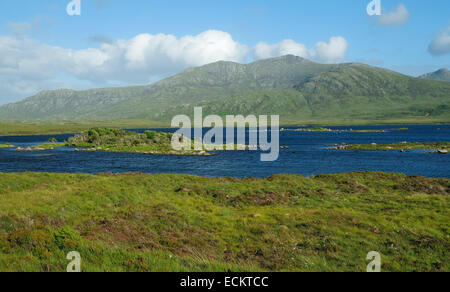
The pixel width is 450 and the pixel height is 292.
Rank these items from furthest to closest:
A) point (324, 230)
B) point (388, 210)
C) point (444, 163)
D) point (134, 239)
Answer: point (444, 163) → point (388, 210) → point (324, 230) → point (134, 239)

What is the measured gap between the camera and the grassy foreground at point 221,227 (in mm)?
16516

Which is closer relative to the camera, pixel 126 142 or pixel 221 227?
pixel 221 227

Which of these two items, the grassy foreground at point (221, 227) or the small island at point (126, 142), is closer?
the grassy foreground at point (221, 227)

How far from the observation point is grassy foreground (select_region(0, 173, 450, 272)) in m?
16.5

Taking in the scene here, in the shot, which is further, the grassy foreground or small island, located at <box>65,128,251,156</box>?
small island, located at <box>65,128,251,156</box>

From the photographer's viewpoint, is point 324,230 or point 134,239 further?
point 324,230

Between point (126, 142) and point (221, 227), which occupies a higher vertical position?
point (126, 142)

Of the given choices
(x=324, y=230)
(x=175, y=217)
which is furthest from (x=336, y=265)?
(x=175, y=217)

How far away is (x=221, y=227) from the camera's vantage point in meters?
25.3
